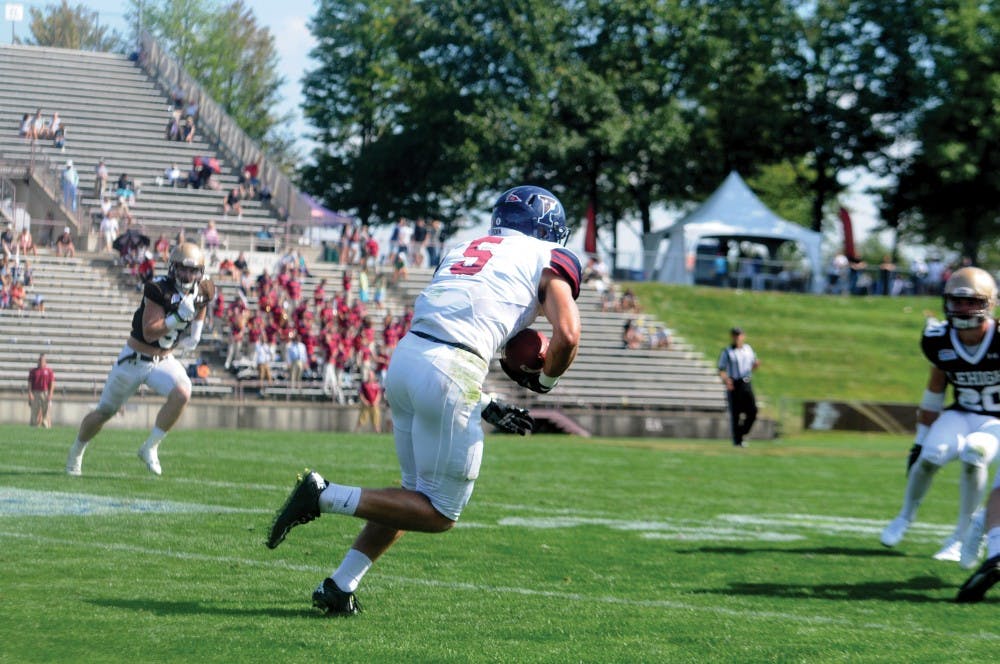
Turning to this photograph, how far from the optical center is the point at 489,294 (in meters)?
5.38

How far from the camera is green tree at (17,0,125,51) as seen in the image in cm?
3550

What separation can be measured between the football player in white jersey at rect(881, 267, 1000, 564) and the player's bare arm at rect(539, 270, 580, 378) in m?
3.22

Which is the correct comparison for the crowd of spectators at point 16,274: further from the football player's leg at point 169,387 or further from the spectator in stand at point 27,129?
the football player's leg at point 169,387

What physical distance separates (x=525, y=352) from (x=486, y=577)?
1.76 meters

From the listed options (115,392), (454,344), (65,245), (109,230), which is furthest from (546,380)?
(109,230)

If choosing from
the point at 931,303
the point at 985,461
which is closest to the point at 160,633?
the point at 985,461

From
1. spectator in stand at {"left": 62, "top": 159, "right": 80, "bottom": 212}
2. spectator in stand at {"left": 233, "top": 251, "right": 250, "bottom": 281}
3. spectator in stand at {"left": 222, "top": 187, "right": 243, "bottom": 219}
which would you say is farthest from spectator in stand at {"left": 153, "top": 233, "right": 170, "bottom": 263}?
spectator in stand at {"left": 222, "top": 187, "right": 243, "bottom": 219}

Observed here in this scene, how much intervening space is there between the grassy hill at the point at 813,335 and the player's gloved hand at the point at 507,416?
1028 inches

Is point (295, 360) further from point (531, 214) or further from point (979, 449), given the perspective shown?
point (531, 214)

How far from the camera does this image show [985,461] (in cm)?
773

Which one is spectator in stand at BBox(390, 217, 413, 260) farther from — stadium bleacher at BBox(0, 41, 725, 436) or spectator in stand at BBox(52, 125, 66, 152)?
spectator in stand at BBox(52, 125, 66, 152)

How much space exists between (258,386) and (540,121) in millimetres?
23858

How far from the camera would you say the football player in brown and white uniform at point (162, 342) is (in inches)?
399

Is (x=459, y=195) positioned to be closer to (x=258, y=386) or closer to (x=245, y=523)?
(x=258, y=386)
